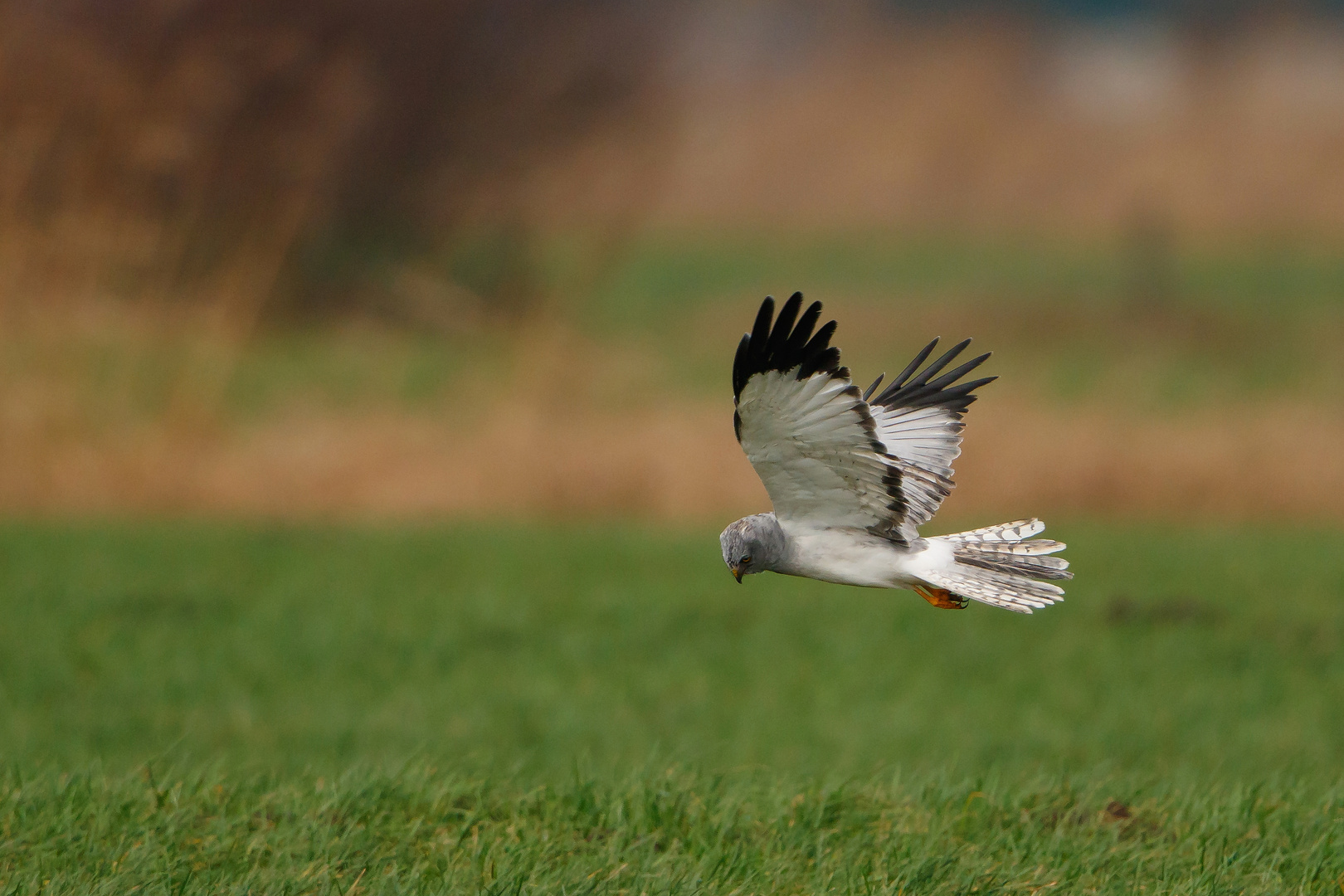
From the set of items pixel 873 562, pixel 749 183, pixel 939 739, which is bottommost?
pixel 939 739

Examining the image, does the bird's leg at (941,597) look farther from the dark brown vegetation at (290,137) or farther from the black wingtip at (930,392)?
the dark brown vegetation at (290,137)

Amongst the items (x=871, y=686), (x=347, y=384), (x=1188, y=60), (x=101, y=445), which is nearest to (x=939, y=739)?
(x=871, y=686)

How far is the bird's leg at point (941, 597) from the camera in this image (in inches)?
173

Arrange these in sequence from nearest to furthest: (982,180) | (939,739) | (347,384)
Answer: (939,739) < (347,384) < (982,180)

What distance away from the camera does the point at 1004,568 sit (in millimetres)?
4555

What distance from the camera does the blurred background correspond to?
49.2 ft

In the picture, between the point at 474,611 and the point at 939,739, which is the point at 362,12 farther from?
the point at 939,739

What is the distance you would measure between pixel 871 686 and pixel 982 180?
3843cm

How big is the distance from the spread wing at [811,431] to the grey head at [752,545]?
0.17m

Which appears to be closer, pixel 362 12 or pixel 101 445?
pixel 101 445

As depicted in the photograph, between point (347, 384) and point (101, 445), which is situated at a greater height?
point (347, 384)

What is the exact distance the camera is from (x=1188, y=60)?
166 feet

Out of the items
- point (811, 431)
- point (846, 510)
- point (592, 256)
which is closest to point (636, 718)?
point (846, 510)

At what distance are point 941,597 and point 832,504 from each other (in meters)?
0.41
